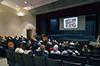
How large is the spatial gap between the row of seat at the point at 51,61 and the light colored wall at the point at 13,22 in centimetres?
1250

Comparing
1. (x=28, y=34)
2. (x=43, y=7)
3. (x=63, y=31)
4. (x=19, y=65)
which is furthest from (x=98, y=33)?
(x=28, y=34)

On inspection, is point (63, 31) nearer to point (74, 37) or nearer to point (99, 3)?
point (74, 37)

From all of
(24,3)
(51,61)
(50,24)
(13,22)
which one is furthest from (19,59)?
(13,22)

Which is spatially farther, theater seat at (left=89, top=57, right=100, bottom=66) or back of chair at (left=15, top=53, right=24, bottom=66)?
back of chair at (left=15, top=53, right=24, bottom=66)

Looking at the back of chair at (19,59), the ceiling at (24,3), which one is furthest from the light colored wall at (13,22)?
the back of chair at (19,59)

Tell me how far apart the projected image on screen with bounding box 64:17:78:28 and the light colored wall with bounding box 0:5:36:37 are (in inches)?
200

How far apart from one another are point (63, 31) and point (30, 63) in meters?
12.0

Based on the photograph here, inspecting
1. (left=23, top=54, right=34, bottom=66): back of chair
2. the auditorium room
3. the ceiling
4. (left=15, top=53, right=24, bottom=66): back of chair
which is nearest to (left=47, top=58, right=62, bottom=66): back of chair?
(left=23, top=54, right=34, bottom=66): back of chair

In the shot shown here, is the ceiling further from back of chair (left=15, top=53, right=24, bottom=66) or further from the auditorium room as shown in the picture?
back of chair (left=15, top=53, right=24, bottom=66)

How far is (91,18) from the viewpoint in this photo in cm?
1445

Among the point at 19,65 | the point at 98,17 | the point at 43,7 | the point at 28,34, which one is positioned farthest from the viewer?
the point at 28,34

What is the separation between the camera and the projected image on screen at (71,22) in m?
16.1

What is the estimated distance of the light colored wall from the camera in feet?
61.1

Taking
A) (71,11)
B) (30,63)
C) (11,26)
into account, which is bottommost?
(30,63)
